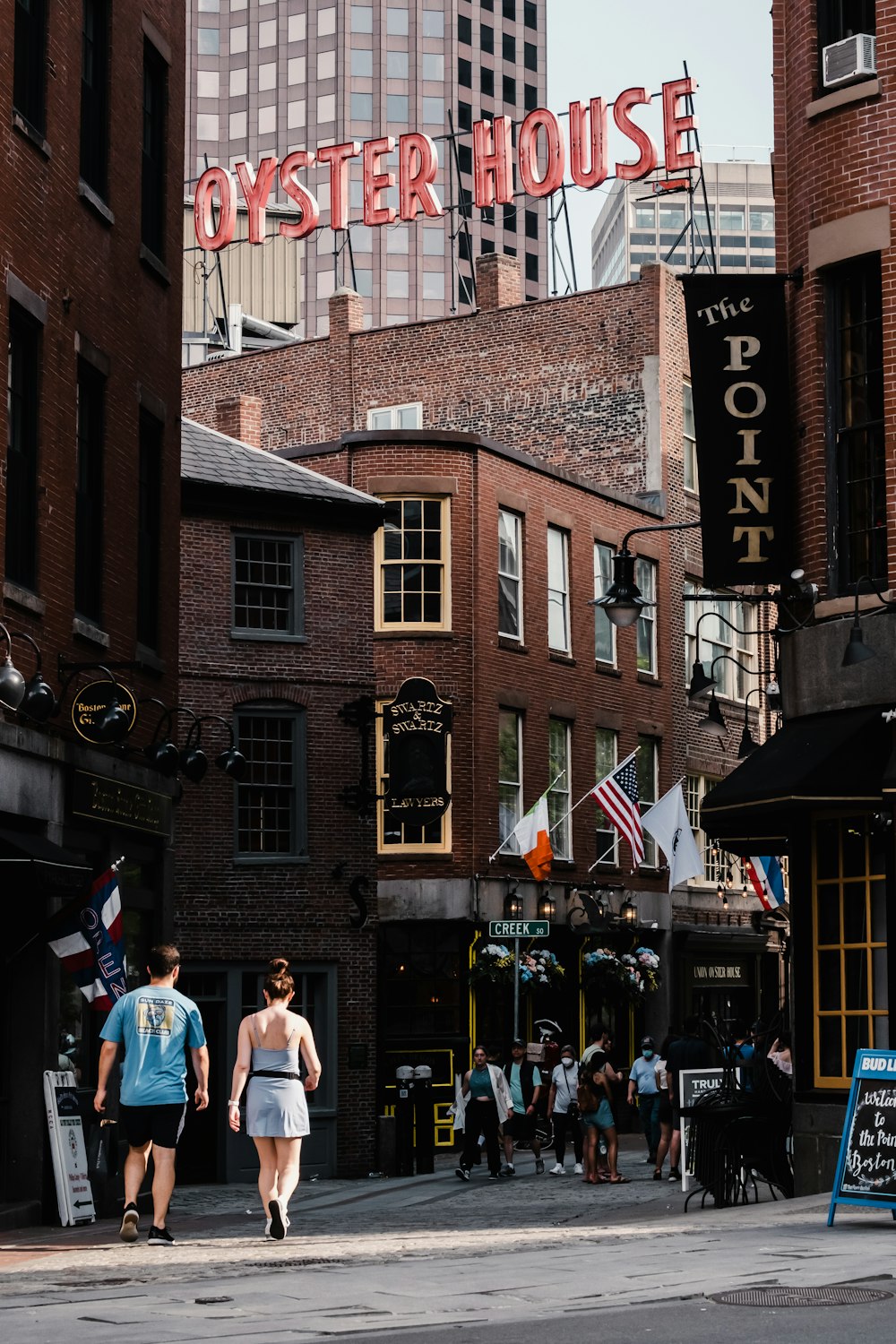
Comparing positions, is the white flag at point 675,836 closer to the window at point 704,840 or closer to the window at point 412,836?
the window at point 412,836

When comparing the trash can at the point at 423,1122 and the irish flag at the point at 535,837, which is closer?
the trash can at the point at 423,1122

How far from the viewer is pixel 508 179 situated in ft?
151

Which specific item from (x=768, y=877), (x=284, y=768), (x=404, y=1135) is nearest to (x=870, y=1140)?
(x=404, y=1135)

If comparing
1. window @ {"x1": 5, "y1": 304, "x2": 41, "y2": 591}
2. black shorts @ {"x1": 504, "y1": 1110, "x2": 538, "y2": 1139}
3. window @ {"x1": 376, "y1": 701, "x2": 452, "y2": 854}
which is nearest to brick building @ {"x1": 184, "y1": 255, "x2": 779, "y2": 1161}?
window @ {"x1": 376, "y1": 701, "x2": 452, "y2": 854}

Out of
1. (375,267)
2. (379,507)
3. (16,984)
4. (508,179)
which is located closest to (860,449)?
(16,984)

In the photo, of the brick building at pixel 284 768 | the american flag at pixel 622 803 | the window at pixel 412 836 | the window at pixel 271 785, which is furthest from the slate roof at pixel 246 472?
the american flag at pixel 622 803

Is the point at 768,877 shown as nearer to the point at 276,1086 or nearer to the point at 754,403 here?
the point at 754,403

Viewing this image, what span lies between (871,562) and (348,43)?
105 m

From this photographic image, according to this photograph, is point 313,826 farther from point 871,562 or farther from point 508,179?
point 508,179

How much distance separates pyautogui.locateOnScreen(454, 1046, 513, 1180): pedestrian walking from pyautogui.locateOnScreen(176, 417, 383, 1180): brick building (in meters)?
4.02

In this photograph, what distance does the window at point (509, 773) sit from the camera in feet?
120

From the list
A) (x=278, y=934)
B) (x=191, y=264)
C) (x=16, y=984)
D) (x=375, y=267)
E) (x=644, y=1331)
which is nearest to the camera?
(x=644, y=1331)

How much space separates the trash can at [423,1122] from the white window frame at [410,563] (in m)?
9.51

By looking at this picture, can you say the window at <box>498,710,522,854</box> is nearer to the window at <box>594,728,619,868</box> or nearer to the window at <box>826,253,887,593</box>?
the window at <box>594,728,619,868</box>
